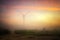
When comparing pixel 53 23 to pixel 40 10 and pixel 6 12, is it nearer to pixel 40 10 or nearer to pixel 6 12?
pixel 40 10

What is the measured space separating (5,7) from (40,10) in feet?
1.03

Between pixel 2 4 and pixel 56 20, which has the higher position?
pixel 2 4

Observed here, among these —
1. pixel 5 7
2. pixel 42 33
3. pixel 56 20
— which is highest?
pixel 5 7

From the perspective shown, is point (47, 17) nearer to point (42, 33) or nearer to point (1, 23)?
point (42, 33)

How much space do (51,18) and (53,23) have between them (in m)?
0.05

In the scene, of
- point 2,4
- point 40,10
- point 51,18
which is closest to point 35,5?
point 40,10

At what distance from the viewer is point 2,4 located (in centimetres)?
106

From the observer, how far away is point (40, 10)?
1067mm

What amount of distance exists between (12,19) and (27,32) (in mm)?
177

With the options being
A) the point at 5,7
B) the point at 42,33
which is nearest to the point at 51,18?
the point at 42,33

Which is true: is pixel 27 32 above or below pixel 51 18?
below

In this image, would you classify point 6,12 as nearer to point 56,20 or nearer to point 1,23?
point 1,23

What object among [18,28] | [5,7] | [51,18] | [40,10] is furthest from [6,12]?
[51,18]

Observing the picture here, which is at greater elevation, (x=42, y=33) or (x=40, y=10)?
(x=40, y=10)
